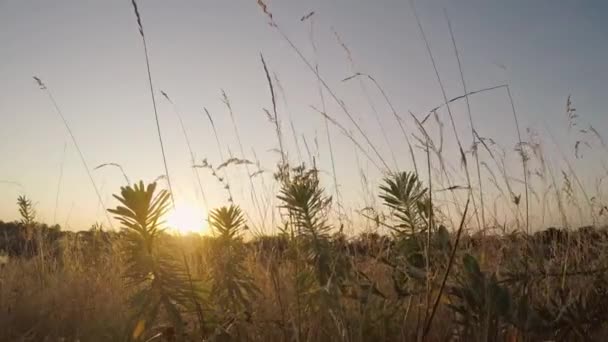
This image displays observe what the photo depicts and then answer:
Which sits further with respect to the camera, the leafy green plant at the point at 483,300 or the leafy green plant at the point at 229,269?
the leafy green plant at the point at 229,269

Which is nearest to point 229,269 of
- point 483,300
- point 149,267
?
point 149,267

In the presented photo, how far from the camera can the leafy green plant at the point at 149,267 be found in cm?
187

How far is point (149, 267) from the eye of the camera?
1912 millimetres

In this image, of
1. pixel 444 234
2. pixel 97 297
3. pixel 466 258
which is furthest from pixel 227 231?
pixel 97 297

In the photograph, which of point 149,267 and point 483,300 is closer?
point 483,300

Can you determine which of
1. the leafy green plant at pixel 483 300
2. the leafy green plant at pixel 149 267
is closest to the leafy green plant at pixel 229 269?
the leafy green plant at pixel 149 267

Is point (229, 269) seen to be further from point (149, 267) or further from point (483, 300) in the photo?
point (483, 300)

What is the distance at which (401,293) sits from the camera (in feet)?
5.59

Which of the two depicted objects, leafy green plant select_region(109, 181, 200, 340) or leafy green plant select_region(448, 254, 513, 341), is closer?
leafy green plant select_region(448, 254, 513, 341)

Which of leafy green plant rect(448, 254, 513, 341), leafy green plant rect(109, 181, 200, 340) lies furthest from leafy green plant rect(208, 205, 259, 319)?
leafy green plant rect(448, 254, 513, 341)

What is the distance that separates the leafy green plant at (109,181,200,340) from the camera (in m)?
1.87

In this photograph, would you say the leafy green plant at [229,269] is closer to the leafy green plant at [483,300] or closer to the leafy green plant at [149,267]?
the leafy green plant at [149,267]

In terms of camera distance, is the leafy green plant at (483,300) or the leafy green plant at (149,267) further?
the leafy green plant at (149,267)

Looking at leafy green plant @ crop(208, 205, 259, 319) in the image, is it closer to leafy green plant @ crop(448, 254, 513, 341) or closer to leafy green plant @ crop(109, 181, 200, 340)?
leafy green plant @ crop(109, 181, 200, 340)
